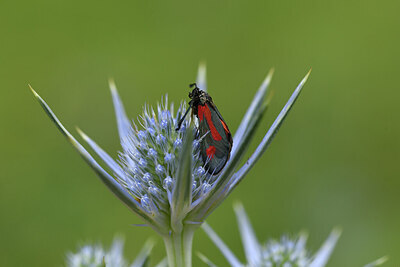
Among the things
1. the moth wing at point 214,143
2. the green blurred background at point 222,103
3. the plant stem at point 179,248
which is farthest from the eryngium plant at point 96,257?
the green blurred background at point 222,103

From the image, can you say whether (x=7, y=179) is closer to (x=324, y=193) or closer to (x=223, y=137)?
(x=324, y=193)

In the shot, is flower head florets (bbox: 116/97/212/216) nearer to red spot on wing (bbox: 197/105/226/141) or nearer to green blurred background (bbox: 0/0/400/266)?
red spot on wing (bbox: 197/105/226/141)

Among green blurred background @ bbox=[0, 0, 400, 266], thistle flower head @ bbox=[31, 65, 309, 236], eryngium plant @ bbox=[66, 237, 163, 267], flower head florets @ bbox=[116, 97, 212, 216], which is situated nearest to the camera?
thistle flower head @ bbox=[31, 65, 309, 236]

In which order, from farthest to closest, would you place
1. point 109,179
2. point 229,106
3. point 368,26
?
point 368,26 → point 229,106 → point 109,179

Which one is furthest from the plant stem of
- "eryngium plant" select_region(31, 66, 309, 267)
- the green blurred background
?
the green blurred background

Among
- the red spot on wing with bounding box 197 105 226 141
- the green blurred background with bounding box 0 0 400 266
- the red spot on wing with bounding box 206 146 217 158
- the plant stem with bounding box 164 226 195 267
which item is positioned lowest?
the plant stem with bounding box 164 226 195 267

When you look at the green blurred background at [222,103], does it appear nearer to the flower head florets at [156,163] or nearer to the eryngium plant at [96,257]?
the eryngium plant at [96,257]

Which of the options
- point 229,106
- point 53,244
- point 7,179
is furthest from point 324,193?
point 7,179

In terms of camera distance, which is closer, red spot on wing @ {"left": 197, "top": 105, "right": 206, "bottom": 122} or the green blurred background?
red spot on wing @ {"left": 197, "top": 105, "right": 206, "bottom": 122}
